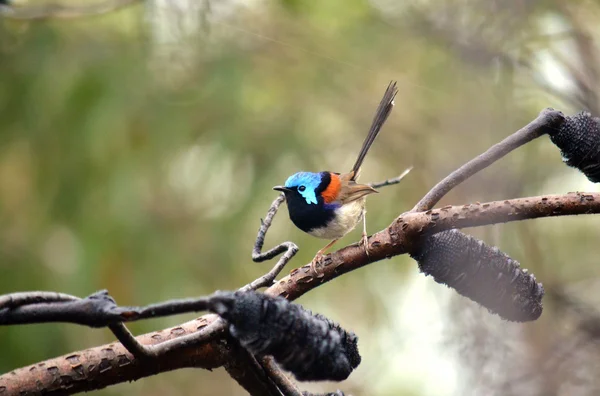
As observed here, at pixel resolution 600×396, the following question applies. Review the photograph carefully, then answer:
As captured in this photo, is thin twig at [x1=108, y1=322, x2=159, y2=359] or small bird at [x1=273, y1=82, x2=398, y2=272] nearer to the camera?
thin twig at [x1=108, y1=322, x2=159, y2=359]

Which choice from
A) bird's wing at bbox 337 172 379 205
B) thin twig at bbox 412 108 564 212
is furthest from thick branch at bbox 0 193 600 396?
bird's wing at bbox 337 172 379 205

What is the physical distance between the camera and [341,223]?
127 inches

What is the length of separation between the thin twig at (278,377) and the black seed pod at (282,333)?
31 cm

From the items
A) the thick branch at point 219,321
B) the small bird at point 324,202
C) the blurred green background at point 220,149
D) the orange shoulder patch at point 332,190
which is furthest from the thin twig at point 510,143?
the blurred green background at point 220,149

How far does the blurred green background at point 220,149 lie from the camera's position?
4.63m

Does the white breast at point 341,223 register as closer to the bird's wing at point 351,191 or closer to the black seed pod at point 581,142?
the bird's wing at point 351,191

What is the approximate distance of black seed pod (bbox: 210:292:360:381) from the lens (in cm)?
107

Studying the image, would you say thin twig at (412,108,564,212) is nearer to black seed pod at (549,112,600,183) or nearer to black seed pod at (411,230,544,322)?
black seed pod at (549,112,600,183)

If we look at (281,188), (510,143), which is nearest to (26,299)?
(510,143)

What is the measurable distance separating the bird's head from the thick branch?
154cm

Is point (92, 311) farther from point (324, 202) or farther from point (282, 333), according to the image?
point (324, 202)

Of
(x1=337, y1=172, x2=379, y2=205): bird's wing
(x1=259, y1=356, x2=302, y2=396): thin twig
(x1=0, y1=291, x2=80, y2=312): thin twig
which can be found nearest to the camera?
(x1=0, y1=291, x2=80, y2=312): thin twig

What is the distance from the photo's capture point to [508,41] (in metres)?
4.14

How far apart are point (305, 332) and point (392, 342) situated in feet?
12.6
